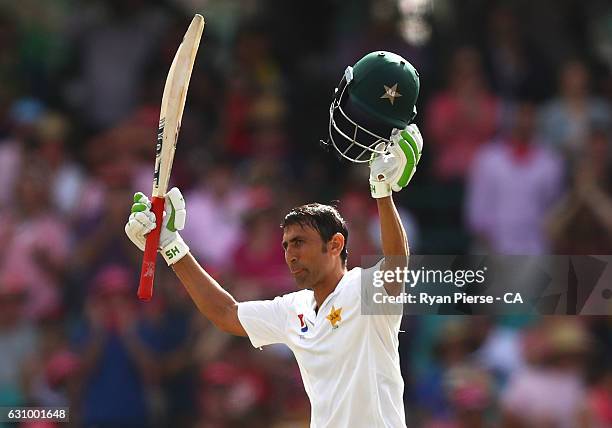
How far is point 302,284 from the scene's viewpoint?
6027 mm

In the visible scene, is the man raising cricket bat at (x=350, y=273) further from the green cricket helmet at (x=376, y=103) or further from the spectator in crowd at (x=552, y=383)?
the spectator in crowd at (x=552, y=383)

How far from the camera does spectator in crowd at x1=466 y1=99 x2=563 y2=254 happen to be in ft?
33.6

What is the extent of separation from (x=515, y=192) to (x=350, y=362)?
472cm

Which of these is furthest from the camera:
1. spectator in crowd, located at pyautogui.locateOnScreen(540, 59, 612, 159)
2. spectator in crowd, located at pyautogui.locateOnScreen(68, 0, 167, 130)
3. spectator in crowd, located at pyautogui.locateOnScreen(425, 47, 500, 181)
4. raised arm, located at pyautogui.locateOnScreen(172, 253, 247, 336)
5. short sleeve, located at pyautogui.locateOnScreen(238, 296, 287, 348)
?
spectator in crowd, located at pyautogui.locateOnScreen(68, 0, 167, 130)

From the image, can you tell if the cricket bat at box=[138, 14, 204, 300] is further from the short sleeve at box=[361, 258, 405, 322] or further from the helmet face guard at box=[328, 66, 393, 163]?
the short sleeve at box=[361, 258, 405, 322]

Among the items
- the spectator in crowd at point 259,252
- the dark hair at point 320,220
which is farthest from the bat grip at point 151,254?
the spectator in crowd at point 259,252

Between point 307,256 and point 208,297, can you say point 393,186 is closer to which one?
point 307,256

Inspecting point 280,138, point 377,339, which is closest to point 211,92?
point 280,138

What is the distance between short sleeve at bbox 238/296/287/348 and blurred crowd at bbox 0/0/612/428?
9.40ft

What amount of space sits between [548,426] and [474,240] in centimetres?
197

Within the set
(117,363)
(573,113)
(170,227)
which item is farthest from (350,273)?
(573,113)

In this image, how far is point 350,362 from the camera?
5824 millimetres

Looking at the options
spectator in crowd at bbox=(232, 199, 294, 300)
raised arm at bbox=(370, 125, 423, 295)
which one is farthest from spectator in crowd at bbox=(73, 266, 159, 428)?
raised arm at bbox=(370, 125, 423, 295)

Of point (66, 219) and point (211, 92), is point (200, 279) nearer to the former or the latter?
point (66, 219)
